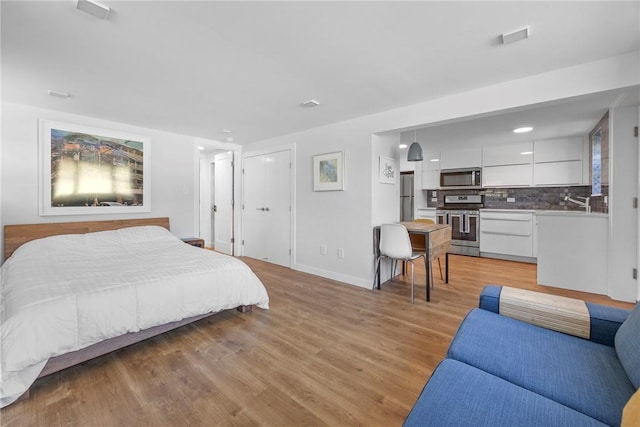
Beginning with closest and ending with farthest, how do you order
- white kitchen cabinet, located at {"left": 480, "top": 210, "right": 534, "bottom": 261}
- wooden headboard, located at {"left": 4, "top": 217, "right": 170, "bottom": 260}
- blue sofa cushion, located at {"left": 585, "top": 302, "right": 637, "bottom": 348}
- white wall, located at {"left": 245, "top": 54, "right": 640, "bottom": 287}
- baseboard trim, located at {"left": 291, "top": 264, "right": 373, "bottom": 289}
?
blue sofa cushion, located at {"left": 585, "top": 302, "right": 637, "bottom": 348} < white wall, located at {"left": 245, "top": 54, "right": 640, "bottom": 287} < wooden headboard, located at {"left": 4, "top": 217, "right": 170, "bottom": 260} < baseboard trim, located at {"left": 291, "top": 264, "right": 373, "bottom": 289} < white kitchen cabinet, located at {"left": 480, "top": 210, "right": 534, "bottom": 261}

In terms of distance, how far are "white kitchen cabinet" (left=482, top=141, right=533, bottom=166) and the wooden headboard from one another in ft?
20.2

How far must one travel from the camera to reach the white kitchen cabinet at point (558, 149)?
457 centimetres

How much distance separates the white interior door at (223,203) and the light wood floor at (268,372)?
3.14 metres

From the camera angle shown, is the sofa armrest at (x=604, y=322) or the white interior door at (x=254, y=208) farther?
the white interior door at (x=254, y=208)

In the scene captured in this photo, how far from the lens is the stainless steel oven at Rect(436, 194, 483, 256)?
539 centimetres

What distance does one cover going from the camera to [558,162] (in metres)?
4.73

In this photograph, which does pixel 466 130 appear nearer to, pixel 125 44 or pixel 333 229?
pixel 333 229

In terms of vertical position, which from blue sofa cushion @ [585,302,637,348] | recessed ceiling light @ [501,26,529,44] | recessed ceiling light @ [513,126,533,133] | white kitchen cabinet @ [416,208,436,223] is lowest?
blue sofa cushion @ [585,302,637,348]

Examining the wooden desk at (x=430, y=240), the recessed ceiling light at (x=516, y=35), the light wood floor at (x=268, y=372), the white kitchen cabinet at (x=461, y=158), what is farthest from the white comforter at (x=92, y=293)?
the white kitchen cabinet at (x=461, y=158)

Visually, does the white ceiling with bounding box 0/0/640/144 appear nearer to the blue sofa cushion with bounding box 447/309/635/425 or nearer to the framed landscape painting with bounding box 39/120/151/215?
the framed landscape painting with bounding box 39/120/151/215

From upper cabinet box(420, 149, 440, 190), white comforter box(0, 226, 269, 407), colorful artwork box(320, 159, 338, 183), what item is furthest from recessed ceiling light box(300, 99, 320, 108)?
upper cabinet box(420, 149, 440, 190)

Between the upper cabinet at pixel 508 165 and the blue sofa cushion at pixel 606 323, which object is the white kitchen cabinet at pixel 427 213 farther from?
the blue sofa cushion at pixel 606 323

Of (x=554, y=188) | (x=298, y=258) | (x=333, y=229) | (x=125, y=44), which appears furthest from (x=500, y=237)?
(x=125, y=44)

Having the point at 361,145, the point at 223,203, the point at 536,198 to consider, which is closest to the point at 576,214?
the point at 536,198
